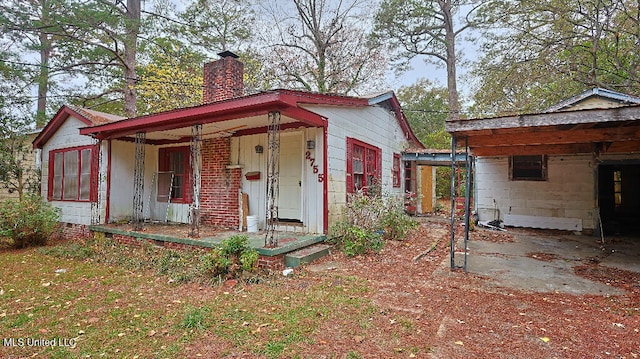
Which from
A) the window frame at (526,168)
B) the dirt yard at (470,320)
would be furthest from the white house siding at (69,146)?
the window frame at (526,168)

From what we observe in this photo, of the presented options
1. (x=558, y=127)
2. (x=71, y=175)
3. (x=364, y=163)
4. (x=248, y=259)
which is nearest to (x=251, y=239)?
(x=248, y=259)

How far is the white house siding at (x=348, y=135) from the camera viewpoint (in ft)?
21.4

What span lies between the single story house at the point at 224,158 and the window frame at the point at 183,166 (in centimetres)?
3

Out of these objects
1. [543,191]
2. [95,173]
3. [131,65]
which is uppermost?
[131,65]

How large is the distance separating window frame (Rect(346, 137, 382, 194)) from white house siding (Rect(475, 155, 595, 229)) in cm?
387

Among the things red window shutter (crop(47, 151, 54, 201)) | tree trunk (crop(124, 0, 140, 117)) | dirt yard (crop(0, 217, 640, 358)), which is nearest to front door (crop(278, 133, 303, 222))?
dirt yard (crop(0, 217, 640, 358))

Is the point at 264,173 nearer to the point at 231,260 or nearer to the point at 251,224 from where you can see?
the point at 251,224

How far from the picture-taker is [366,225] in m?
6.73

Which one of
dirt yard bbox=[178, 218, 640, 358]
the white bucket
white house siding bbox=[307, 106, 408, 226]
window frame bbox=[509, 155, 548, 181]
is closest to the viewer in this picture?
dirt yard bbox=[178, 218, 640, 358]

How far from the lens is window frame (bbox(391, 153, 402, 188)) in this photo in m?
10.8

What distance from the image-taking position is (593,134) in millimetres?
5344

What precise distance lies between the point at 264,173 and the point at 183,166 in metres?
2.87

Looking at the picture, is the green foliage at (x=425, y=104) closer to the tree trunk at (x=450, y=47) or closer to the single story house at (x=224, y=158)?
the tree trunk at (x=450, y=47)

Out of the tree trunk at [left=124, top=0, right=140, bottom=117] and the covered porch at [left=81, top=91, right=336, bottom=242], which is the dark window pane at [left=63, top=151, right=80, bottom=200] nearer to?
the covered porch at [left=81, top=91, right=336, bottom=242]
